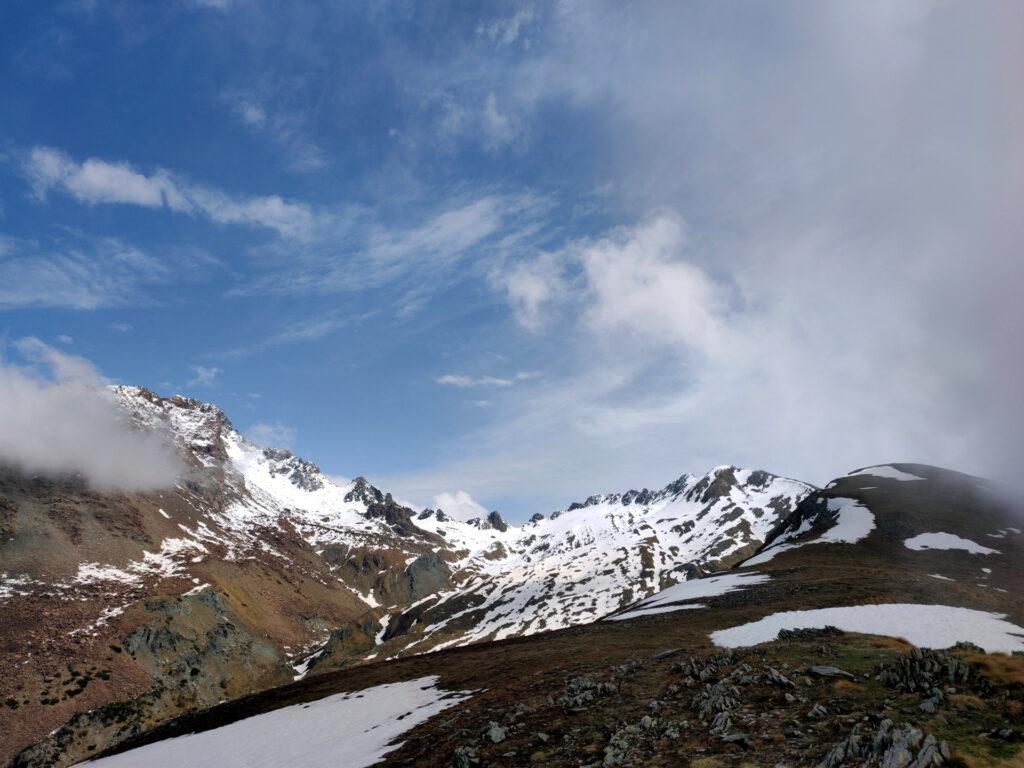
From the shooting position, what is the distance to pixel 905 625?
40969 mm

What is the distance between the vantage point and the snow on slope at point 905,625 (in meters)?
36.8

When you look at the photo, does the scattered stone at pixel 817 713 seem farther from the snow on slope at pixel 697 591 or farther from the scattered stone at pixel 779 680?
the snow on slope at pixel 697 591

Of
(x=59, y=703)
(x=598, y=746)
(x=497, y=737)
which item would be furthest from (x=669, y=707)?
(x=59, y=703)

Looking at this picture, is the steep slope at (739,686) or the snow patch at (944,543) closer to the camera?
the steep slope at (739,686)

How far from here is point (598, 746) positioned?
18.6 metres

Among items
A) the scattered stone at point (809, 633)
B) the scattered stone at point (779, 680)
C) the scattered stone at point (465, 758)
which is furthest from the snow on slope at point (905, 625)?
the scattered stone at point (465, 758)

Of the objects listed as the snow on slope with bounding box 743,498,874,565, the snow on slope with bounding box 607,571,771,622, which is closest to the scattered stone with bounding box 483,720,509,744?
the snow on slope with bounding box 607,571,771,622

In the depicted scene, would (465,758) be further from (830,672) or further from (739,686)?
(830,672)

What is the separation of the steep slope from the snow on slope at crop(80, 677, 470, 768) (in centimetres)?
38

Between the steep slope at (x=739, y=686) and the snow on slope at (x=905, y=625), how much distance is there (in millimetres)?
231

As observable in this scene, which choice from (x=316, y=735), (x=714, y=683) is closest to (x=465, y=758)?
(x=714, y=683)

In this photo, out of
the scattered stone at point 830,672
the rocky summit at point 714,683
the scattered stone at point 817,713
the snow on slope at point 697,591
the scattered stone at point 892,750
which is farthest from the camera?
the snow on slope at point 697,591

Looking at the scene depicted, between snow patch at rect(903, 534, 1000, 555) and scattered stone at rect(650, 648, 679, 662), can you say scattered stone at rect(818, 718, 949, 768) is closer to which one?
scattered stone at rect(650, 648, 679, 662)

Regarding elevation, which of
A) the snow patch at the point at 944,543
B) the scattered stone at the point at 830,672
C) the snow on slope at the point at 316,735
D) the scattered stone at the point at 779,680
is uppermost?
the scattered stone at the point at 779,680
